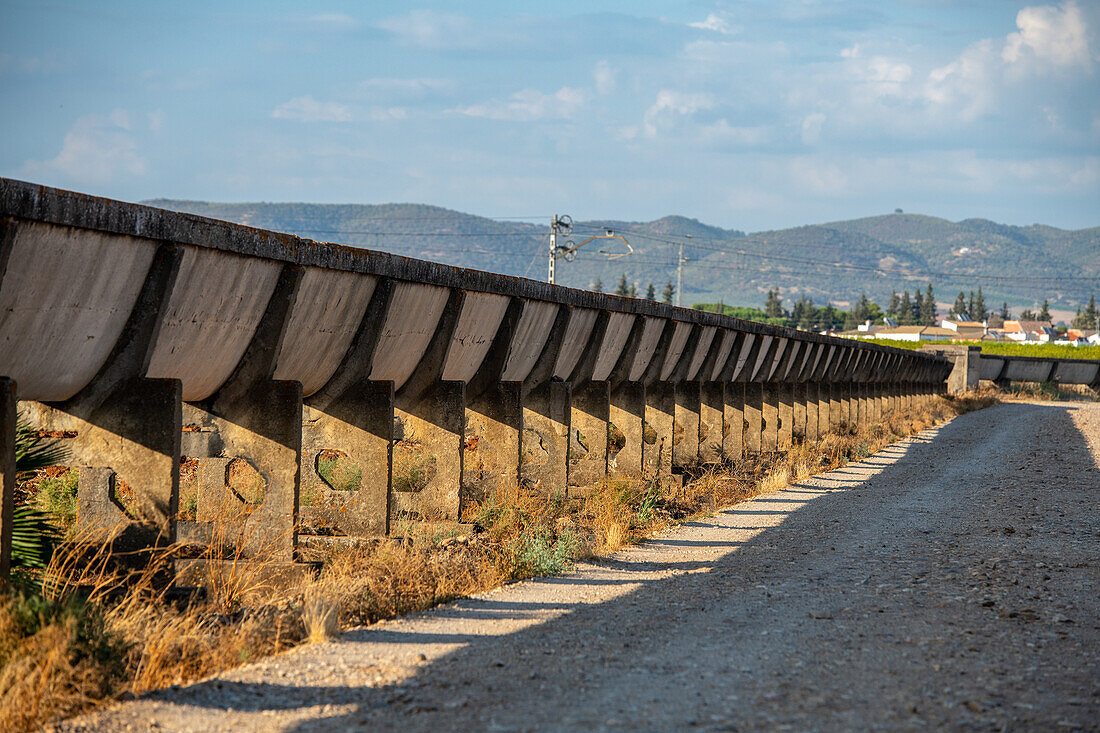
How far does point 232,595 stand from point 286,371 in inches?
92.7

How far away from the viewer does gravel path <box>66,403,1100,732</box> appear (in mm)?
5082

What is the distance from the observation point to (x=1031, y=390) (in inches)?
3012

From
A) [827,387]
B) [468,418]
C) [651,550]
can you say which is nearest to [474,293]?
[468,418]

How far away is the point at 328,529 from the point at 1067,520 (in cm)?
956

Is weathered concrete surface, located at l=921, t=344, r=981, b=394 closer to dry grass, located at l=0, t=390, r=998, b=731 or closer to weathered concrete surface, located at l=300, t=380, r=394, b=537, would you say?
dry grass, located at l=0, t=390, r=998, b=731

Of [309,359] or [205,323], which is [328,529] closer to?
[309,359]

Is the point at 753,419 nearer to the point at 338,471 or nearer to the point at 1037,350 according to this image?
the point at 338,471

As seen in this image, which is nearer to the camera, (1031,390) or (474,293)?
(474,293)

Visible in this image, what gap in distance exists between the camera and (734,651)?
6.38m

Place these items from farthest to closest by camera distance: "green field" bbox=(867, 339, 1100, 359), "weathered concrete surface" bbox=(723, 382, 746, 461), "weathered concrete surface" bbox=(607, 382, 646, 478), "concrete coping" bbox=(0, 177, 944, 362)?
"green field" bbox=(867, 339, 1100, 359) → "weathered concrete surface" bbox=(723, 382, 746, 461) → "weathered concrete surface" bbox=(607, 382, 646, 478) → "concrete coping" bbox=(0, 177, 944, 362)

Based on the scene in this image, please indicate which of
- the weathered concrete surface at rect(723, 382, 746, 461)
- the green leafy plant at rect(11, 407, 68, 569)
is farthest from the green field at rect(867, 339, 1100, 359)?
the green leafy plant at rect(11, 407, 68, 569)

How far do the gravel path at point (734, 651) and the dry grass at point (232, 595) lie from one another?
0.22 meters

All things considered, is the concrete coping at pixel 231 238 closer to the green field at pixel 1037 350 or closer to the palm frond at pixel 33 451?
the palm frond at pixel 33 451

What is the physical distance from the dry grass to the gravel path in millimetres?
223
